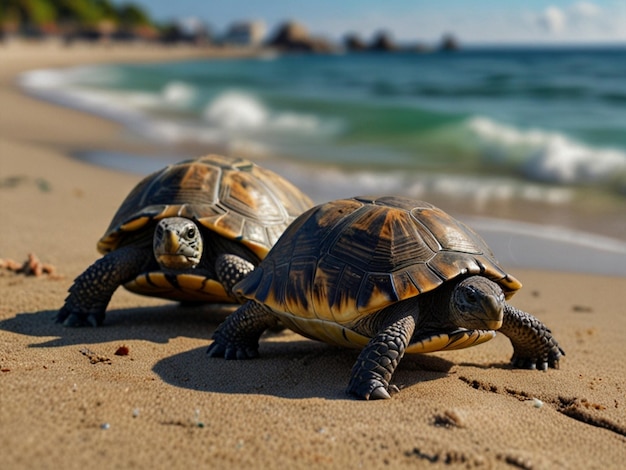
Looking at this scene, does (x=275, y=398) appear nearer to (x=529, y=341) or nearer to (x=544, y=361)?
(x=529, y=341)

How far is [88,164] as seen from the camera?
12.4 m

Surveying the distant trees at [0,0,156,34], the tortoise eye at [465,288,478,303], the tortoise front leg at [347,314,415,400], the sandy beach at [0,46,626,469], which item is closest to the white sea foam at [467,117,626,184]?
the sandy beach at [0,46,626,469]

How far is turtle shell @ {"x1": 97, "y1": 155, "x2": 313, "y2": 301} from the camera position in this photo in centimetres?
527

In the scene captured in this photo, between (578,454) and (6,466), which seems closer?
(6,466)

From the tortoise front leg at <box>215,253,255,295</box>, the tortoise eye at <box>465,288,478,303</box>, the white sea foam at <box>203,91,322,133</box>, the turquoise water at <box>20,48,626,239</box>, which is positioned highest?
the tortoise eye at <box>465,288,478,303</box>

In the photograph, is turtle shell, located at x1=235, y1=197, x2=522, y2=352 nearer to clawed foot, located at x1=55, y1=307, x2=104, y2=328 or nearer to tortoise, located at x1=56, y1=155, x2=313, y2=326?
tortoise, located at x1=56, y1=155, x2=313, y2=326

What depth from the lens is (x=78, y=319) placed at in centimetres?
506

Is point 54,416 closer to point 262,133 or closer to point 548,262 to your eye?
point 548,262

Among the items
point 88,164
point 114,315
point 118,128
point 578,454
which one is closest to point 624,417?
point 578,454

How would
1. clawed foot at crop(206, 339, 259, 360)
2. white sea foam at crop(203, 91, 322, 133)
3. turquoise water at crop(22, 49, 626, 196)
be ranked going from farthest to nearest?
white sea foam at crop(203, 91, 322, 133) → turquoise water at crop(22, 49, 626, 196) → clawed foot at crop(206, 339, 259, 360)

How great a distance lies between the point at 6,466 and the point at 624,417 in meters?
2.79

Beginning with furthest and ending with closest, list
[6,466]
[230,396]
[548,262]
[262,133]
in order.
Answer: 1. [262,133]
2. [548,262]
3. [230,396]
4. [6,466]

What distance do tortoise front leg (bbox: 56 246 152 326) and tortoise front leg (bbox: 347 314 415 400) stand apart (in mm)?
2135

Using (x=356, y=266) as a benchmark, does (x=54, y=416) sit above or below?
below
